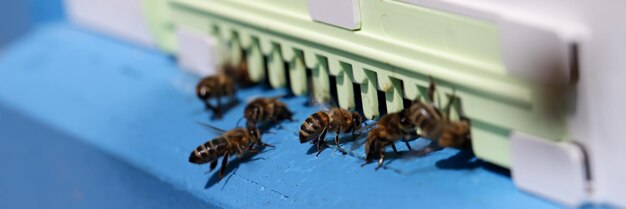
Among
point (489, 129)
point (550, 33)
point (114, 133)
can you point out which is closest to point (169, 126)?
point (114, 133)

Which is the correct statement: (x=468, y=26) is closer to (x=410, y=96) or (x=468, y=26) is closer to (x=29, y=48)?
(x=410, y=96)

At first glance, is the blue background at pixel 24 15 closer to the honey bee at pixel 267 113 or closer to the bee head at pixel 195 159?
the honey bee at pixel 267 113

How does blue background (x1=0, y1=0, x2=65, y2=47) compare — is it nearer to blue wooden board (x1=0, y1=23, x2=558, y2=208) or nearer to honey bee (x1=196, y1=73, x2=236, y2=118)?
blue wooden board (x1=0, y1=23, x2=558, y2=208)

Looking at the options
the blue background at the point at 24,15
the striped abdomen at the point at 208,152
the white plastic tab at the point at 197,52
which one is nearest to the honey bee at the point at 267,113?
the striped abdomen at the point at 208,152

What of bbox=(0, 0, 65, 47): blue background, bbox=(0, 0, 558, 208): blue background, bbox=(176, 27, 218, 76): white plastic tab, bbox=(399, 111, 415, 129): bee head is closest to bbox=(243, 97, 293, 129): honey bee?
bbox=(0, 0, 558, 208): blue background

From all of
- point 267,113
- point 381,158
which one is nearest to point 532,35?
point 381,158

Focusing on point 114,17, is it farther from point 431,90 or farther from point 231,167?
point 431,90
